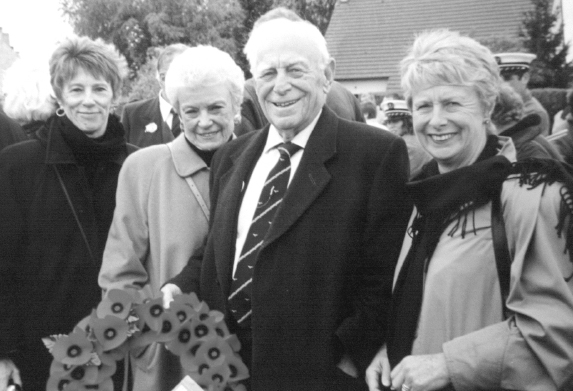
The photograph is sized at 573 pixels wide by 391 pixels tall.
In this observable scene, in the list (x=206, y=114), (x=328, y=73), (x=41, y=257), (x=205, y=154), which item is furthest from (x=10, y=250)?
(x=328, y=73)

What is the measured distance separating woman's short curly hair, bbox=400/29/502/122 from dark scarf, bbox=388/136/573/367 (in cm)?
21

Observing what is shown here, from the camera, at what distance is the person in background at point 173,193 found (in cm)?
317

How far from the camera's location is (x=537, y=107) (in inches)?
185

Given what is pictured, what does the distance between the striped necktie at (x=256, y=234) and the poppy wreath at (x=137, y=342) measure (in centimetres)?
26

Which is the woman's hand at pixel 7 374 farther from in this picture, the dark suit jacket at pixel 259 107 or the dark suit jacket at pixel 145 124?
the dark suit jacket at pixel 145 124

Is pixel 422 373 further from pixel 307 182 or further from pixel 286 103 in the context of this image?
pixel 286 103

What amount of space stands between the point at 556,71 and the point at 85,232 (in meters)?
12.6

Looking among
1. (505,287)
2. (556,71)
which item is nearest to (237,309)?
(505,287)

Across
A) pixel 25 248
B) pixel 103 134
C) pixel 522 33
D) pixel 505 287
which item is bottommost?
pixel 505 287

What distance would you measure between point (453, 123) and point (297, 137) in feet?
2.32

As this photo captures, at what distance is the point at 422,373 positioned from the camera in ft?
7.47

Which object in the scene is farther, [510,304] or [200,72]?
[200,72]

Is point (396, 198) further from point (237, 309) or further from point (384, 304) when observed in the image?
point (237, 309)

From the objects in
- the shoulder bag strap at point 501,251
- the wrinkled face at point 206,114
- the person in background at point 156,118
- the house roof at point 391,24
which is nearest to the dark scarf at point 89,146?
the wrinkled face at point 206,114
